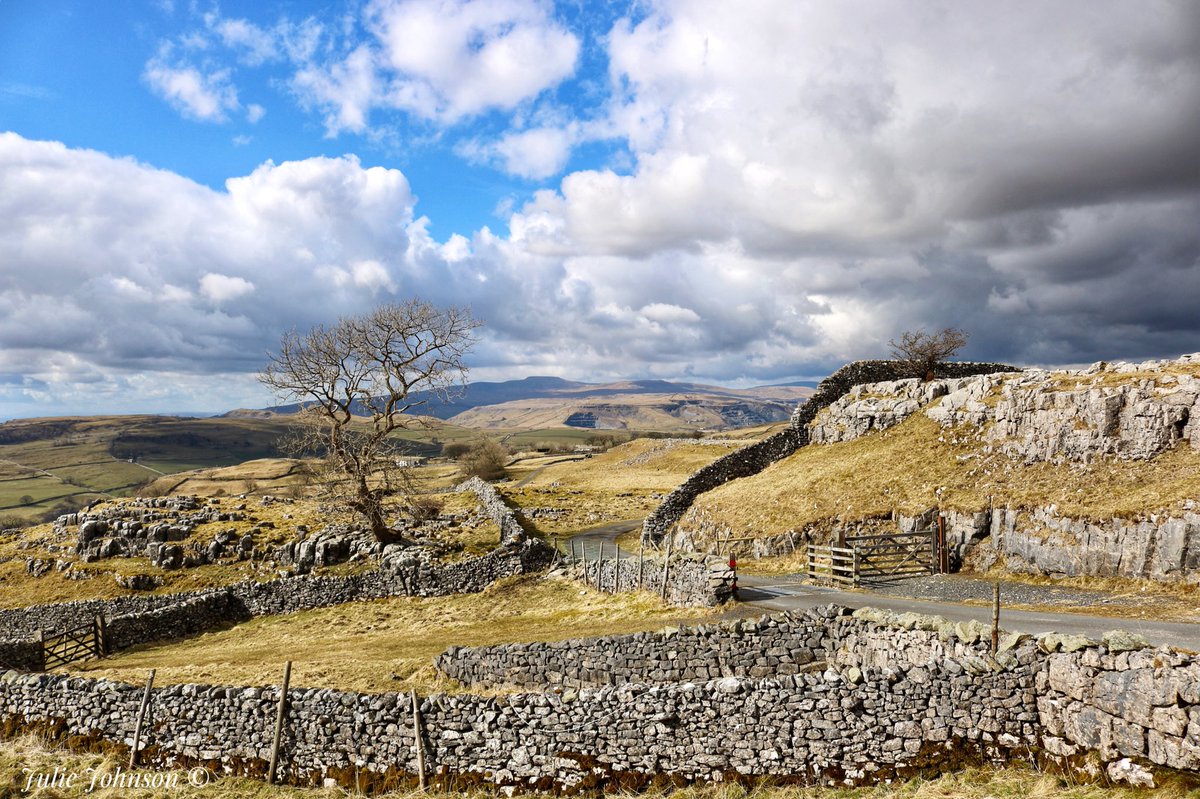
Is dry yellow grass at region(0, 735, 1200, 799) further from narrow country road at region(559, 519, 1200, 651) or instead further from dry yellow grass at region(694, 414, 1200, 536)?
dry yellow grass at region(694, 414, 1200, 536)

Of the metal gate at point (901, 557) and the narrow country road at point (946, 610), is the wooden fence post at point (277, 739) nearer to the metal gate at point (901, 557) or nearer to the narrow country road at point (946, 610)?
the narrow country road at point (946, 610)

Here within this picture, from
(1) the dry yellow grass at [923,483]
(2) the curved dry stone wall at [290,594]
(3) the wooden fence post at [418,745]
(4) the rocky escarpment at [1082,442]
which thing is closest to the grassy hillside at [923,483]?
(1) the dry yellow grass at [923,483]

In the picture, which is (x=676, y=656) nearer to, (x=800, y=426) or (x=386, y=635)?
(x=386, y=635)

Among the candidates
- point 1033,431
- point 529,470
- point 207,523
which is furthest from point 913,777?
point 529,470

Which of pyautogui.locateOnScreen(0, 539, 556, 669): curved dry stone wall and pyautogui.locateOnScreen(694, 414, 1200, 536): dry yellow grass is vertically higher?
pyautogui.locateOnScreen(694, 414, 1200, 536): dry yellow grass

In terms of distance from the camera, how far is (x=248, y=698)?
17.0 m

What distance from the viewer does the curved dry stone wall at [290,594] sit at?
35500 mm

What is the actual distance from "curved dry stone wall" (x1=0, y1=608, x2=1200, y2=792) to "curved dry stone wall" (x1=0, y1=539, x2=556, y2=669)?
58.0 ft

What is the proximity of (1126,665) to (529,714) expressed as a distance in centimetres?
1164

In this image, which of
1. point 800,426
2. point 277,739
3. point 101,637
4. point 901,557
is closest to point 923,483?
point 901,557

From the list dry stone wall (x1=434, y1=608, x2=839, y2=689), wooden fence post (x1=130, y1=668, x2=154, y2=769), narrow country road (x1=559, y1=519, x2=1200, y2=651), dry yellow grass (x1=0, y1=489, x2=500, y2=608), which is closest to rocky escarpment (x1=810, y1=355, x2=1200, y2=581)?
narrow country road (x1=559, y1=519, x2=1200, y2=651)

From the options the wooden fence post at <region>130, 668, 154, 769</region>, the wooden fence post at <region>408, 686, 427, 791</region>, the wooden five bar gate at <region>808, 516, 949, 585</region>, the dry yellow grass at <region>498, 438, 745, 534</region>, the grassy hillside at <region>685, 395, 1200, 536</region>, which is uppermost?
the grassy hillside at <region>685, 395, 1200, 536</region>

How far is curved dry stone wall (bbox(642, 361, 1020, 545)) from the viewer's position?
161ft

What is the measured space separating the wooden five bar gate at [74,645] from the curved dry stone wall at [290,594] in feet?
11.0
